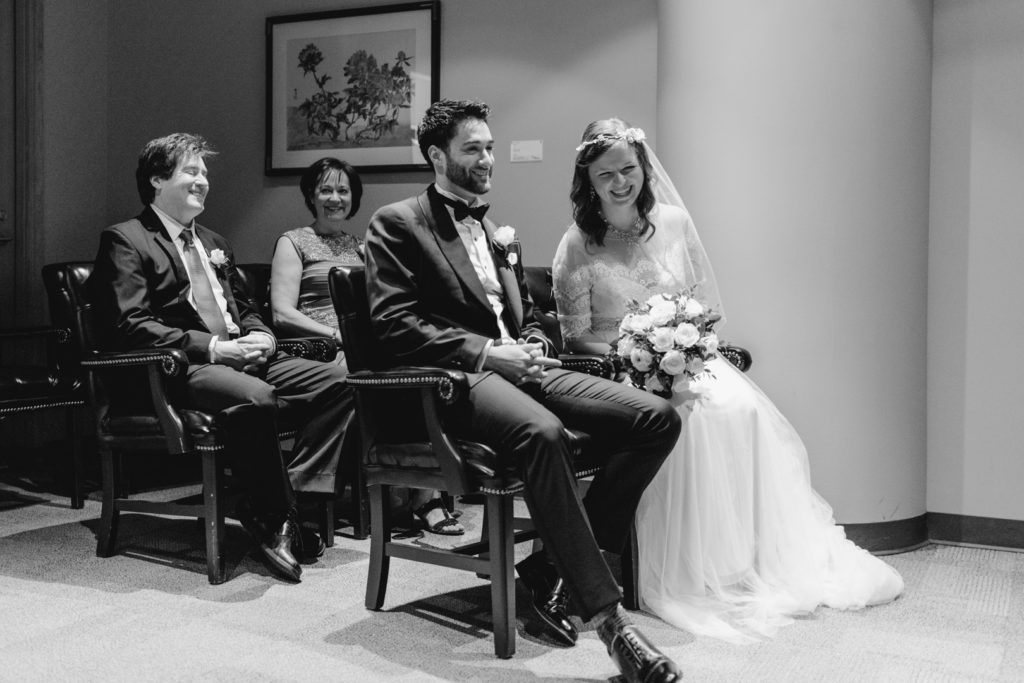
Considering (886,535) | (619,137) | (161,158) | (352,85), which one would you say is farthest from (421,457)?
(352,85)

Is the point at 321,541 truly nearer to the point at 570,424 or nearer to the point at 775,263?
the point at 570,424

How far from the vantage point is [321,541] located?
3.84 meters

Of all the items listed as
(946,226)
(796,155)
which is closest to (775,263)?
(796,155)

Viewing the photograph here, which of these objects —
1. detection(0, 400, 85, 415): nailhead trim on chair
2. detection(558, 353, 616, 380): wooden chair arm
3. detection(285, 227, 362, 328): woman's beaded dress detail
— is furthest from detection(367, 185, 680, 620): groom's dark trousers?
detection(0, 400, 85, 415): nailhead trim on chair

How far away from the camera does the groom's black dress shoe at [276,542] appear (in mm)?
3502

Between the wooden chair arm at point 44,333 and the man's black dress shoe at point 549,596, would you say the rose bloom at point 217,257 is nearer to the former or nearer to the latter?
the wooden chair arm at point 44,333

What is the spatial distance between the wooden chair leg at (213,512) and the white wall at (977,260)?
2.82 m

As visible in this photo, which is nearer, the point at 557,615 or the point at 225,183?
the point at 557,615

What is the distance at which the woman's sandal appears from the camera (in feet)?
13.7

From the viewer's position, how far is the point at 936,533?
4156mm

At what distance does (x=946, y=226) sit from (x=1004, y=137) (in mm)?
402

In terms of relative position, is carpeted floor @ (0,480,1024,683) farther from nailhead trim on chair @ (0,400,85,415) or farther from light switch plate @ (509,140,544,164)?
light switch plate @ (509,140,544,164)

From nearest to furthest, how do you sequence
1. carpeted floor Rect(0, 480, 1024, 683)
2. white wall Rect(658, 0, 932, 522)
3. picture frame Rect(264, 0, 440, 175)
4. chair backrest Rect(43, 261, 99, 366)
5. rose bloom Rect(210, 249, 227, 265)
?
carpeted floor Rect(0, 480, 1024, 683) < chair backrest Rect(43, 261, 99, 366) < white wall Rect(658, 0, 932, 522) < rose bloom Rect(210, 249, 227, 265) < picture frame Rect(264, 0, 440, 175)

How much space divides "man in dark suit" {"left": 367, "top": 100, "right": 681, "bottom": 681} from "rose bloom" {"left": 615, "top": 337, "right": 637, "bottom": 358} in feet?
0.40
